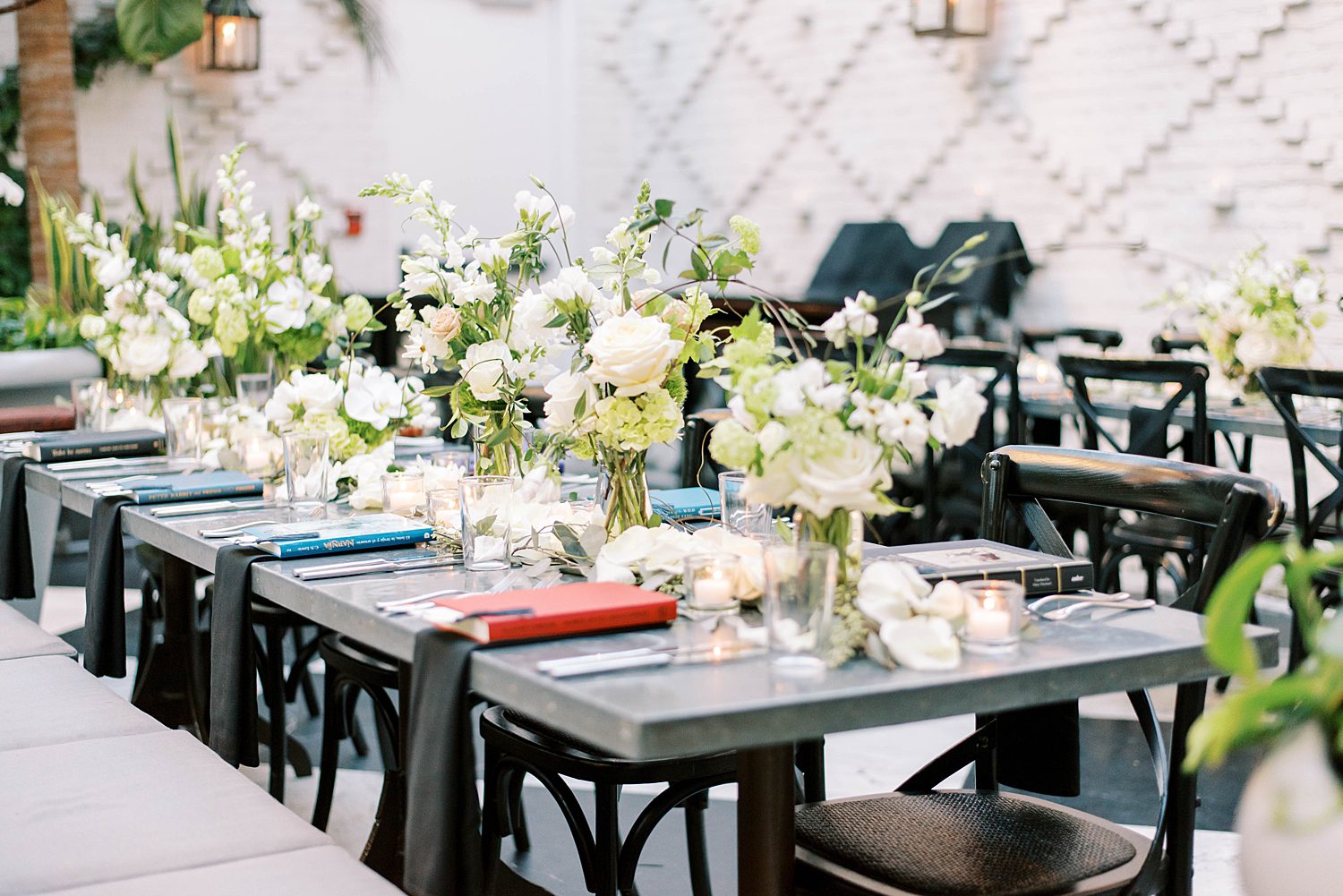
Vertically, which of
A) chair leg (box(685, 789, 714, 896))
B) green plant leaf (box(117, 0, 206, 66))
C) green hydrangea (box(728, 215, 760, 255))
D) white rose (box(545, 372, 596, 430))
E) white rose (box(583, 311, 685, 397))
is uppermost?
green plant leaf (box(117, 0, 206, 66))

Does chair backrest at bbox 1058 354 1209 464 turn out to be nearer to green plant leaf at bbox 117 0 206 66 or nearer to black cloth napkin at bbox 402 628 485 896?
black cloth napkin at bbox 402 628 485 896

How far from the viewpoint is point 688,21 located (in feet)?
32.3

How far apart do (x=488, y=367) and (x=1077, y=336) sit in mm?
4646

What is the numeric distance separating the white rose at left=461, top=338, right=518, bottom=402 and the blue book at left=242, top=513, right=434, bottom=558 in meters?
0.23

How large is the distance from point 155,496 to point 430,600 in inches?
44.6

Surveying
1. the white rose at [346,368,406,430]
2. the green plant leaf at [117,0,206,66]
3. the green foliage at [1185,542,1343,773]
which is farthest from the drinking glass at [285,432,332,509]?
the green plant leaf at [117,0,206,66]

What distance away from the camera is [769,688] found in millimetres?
1447

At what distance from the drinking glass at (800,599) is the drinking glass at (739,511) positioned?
0.49 meters

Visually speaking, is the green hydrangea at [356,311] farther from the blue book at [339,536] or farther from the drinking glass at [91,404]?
the drinking glass at [91,404]

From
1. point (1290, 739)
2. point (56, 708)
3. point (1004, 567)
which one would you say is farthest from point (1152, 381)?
point (1290, 739)

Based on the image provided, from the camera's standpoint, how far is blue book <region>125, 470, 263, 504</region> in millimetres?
2793

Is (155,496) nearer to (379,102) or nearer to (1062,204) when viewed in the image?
(1062,204)

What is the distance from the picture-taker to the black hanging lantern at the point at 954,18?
7379 mm

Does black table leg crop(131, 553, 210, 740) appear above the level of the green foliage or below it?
below
